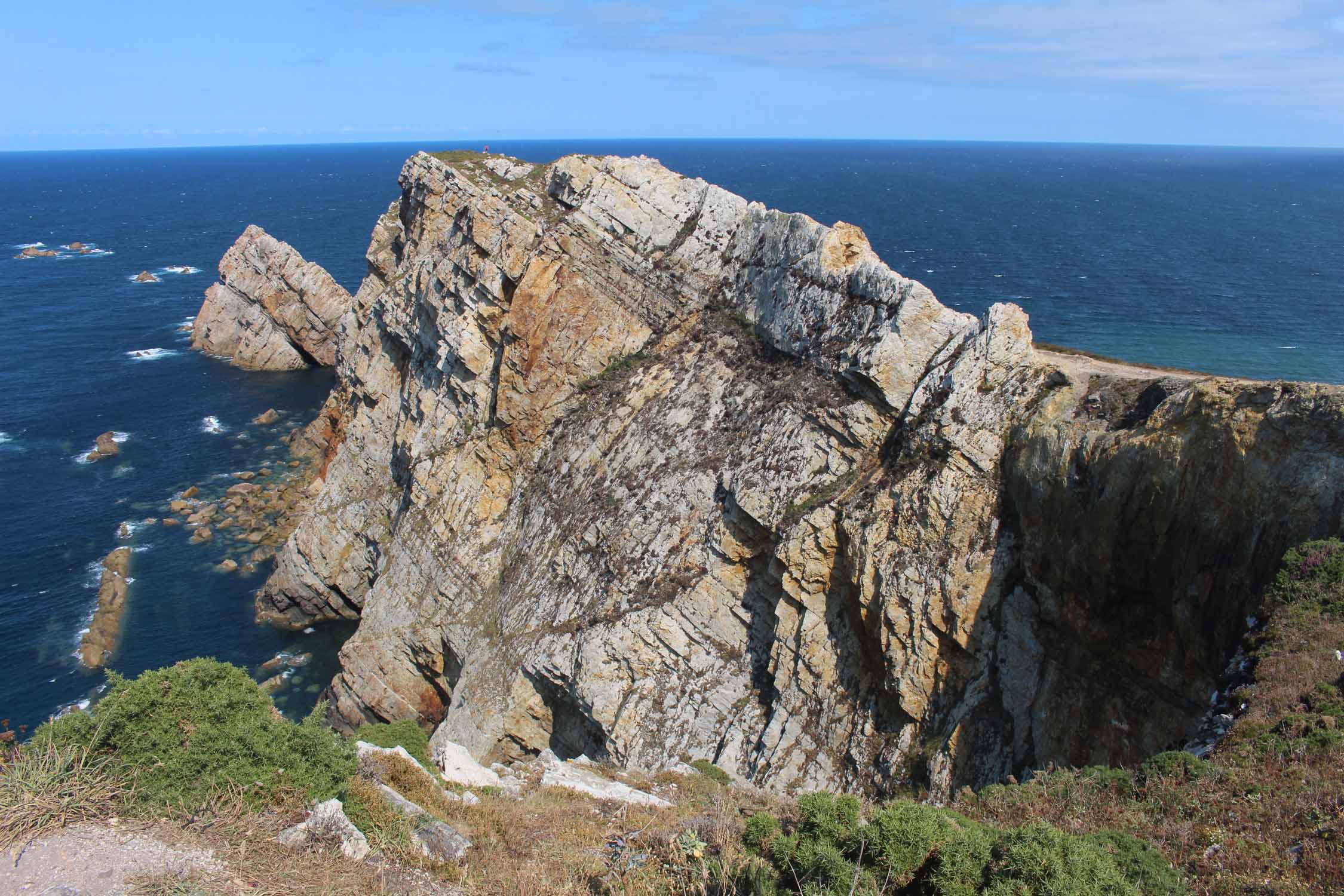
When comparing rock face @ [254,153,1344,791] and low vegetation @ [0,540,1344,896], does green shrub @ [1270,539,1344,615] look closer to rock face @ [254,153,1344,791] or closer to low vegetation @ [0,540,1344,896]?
low vegetation @ [0,540,1344,896]

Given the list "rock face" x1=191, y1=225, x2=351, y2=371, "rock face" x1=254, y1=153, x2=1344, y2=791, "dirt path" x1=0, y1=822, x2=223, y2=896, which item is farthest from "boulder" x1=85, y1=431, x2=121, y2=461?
"dirt path" x1=0, y1=822, x2=223, y2=896

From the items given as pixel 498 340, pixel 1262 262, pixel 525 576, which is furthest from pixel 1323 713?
pixel 1262 262

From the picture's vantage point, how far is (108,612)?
163ft

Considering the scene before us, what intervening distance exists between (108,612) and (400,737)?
95.6 feet

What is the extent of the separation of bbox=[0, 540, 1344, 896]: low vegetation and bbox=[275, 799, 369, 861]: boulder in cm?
30

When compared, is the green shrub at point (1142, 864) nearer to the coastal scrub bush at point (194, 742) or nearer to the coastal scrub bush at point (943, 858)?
the coastal scrub bush at point (943, 858)

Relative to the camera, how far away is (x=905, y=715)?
27797 millimetres

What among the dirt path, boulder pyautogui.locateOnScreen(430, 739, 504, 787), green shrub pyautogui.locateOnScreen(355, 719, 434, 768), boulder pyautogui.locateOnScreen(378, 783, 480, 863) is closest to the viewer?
the dirt path

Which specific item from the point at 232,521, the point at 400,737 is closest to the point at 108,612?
the point at 232,521

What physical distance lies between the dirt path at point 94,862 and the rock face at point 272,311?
283 ft

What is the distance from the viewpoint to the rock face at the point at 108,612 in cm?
4619

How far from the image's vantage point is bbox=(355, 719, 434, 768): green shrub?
103ft

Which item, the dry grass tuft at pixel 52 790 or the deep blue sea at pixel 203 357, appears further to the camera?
the deep blue sea at pixel 203 357

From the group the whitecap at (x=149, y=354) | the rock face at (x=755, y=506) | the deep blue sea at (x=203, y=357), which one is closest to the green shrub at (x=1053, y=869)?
the rock face at (x=755, y=506)
